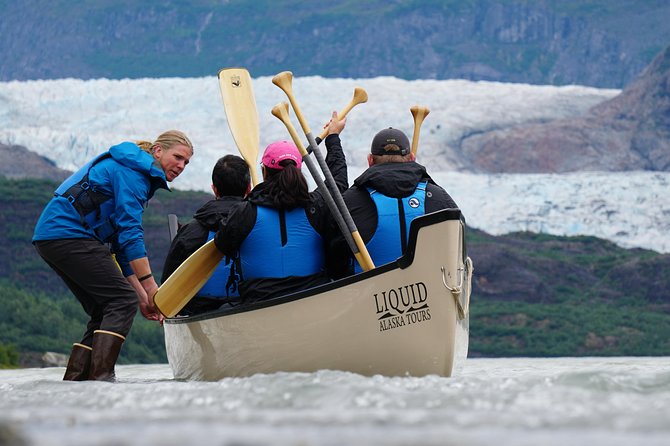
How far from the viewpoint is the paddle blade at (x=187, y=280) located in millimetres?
6633

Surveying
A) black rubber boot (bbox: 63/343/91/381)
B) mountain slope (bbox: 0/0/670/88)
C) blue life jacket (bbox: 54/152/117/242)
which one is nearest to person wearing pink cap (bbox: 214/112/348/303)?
blue life jacket (bbox: 54/152/117/242)

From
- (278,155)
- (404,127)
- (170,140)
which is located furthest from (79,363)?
(404,127)

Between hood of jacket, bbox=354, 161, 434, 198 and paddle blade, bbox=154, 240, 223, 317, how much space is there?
79cm

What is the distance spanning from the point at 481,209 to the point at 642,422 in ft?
94.5

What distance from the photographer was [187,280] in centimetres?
675

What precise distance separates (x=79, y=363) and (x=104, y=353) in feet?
0.94

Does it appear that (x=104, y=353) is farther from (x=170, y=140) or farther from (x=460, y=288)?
(x=460, y=288)

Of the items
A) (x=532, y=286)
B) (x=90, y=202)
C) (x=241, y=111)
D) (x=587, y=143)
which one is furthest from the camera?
(x=587, y=143)

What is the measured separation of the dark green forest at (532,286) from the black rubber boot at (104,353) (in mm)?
19770

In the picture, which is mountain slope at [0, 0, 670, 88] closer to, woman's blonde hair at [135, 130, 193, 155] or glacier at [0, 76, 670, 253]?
glacier at [0, 76, 670, 253]

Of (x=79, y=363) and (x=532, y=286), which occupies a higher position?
(x=79, y=363)

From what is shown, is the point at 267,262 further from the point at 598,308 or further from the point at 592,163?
the point at 592,163

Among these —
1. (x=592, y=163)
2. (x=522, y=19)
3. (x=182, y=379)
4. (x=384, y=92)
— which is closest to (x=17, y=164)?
(x=384, y=92)

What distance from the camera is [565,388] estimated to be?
16.8 ft
